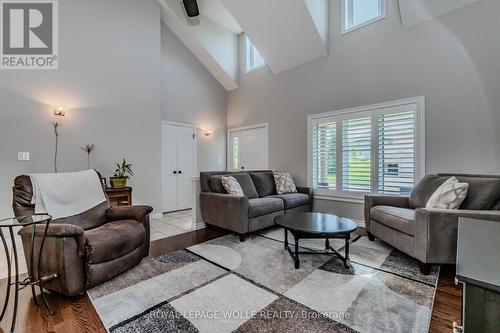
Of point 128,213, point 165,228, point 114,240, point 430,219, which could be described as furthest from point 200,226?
point 430,219

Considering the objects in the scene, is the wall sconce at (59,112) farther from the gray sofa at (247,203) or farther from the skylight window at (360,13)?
the skylight window at (360,13)

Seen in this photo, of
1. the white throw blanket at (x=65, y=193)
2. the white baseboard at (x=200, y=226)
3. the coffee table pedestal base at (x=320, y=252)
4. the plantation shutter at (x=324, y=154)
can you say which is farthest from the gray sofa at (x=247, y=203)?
the white throw blanket at (x=65, y=193)

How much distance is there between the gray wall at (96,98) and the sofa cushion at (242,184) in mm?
1541

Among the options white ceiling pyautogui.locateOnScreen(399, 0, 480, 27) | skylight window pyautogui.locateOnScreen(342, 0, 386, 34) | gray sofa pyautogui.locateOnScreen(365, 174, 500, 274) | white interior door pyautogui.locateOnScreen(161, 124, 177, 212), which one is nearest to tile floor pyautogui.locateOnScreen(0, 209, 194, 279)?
white interior door pyautogui.locateOnScreen(161, 124, 177, 212)

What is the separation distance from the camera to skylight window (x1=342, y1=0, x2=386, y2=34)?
380cm

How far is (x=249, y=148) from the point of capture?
5.82m

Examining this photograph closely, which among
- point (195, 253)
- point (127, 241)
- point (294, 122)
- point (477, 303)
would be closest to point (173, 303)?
point (127, 241)

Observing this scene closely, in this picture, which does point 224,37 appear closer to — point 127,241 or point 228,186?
point 228,186

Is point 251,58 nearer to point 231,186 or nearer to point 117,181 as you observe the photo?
point 231,186

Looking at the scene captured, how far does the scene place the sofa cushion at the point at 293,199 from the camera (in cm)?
391

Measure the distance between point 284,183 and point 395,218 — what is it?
2.08 metres

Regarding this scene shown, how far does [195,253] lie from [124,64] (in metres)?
3.54

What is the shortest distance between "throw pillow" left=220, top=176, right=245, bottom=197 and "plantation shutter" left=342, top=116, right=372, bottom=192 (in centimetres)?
192

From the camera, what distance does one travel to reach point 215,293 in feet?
6.28
